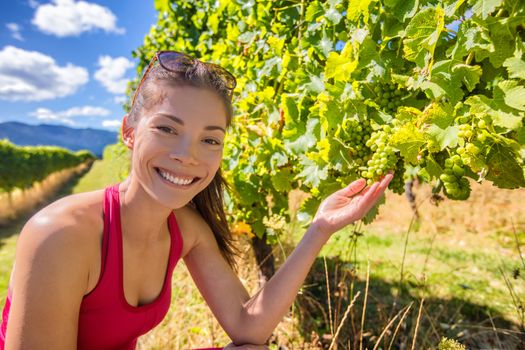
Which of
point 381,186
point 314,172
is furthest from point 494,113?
point 314,172

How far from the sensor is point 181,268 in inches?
203

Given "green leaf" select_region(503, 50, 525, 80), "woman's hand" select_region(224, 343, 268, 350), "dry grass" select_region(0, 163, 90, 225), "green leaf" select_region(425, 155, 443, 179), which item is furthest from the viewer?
"dry grass" select_region(0, 163, 90, 225)

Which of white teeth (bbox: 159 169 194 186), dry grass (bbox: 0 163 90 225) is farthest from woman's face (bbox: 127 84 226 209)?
dry grass (bbox: 0 163 90 225)

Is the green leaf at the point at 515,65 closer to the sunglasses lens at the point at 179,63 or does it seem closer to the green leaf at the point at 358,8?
the green leaf at the point at 358,8

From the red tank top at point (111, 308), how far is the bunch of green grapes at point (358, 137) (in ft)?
3.72

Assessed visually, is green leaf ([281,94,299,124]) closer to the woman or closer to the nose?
the woman

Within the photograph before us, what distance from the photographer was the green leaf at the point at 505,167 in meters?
1.17

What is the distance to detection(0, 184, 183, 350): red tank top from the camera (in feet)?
5.41

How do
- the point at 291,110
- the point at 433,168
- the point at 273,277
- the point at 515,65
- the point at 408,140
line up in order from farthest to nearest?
the point at 291,110 < the point at 273,277 < the point at 433,168 < the point at 408,140 < the point at 515,65

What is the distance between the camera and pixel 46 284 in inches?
56.9

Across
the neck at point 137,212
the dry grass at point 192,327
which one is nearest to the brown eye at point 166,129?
the neck at point 137,212

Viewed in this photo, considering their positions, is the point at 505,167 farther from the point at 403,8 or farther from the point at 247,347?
the point at 247,347

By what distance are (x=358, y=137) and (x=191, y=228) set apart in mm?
1074

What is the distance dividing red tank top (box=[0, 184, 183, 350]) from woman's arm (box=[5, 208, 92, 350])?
0.41 ft
